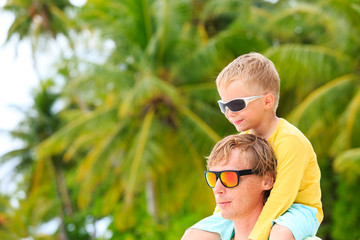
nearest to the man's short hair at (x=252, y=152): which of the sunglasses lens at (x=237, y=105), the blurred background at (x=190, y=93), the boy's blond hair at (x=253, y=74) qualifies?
the sunglasses lens at (x=237, y=105)

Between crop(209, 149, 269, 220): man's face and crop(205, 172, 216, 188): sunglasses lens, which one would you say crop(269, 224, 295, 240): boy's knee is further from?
crop(205, 172, 216, 188): sunglasses lens

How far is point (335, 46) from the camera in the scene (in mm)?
15227

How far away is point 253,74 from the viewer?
2.38m

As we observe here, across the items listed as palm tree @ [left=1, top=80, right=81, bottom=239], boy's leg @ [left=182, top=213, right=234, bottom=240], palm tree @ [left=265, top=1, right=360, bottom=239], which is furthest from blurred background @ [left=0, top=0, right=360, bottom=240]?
boy's leg @ [left=182, top=213, right=234, bottom=240]

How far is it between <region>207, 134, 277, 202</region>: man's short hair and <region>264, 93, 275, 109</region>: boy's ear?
154 millimetres

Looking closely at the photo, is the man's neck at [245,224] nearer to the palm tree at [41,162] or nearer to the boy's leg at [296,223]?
the boy's leg at [296,223]

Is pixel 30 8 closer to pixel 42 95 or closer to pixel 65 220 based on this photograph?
pixel 42 95

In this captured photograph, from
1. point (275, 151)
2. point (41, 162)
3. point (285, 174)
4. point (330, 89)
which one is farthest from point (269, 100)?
point (41, 162)

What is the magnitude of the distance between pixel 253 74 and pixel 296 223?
0.65 m

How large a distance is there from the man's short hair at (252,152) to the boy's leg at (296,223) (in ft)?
0.55

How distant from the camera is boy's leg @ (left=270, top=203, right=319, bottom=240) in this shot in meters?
2.23

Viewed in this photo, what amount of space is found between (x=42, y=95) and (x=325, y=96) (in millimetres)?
18487

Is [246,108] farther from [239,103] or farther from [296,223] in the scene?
[296,223]

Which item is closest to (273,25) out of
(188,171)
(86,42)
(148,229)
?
(188,171)
